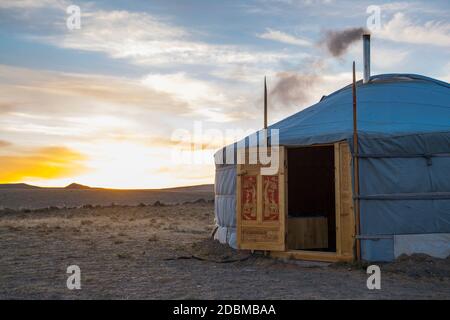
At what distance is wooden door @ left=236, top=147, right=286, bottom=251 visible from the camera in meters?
8.16

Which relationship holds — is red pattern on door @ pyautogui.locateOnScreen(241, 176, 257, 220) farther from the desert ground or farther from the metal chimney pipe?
the metal chimney pipe

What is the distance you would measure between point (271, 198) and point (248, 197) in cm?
42

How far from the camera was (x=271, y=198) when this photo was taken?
27.2 ft

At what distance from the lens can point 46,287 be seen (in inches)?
260

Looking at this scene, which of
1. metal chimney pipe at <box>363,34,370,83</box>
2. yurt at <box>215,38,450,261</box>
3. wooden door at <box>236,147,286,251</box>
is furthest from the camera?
metal chimney pipe at <box>363,34,370,83</box>

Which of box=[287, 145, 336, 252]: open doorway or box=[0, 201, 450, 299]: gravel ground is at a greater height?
box=[287, 145, 336, 252]: open doorway

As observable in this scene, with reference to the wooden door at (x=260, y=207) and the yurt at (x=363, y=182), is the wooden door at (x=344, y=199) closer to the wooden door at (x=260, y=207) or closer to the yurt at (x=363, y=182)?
the yurt at (x=363, y=182)

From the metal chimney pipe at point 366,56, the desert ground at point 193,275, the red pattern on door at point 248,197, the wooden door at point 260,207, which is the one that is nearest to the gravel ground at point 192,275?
the desert ground at point 193,275

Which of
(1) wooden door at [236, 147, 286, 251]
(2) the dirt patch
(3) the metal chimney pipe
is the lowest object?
(2) the dirt patch

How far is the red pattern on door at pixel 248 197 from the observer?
27.8ft

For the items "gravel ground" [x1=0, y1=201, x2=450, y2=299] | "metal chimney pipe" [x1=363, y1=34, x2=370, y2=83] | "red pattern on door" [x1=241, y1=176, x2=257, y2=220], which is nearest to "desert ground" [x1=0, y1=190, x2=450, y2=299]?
"gravel ground" [x1=0, y1=201, x2=450, y2=299]
